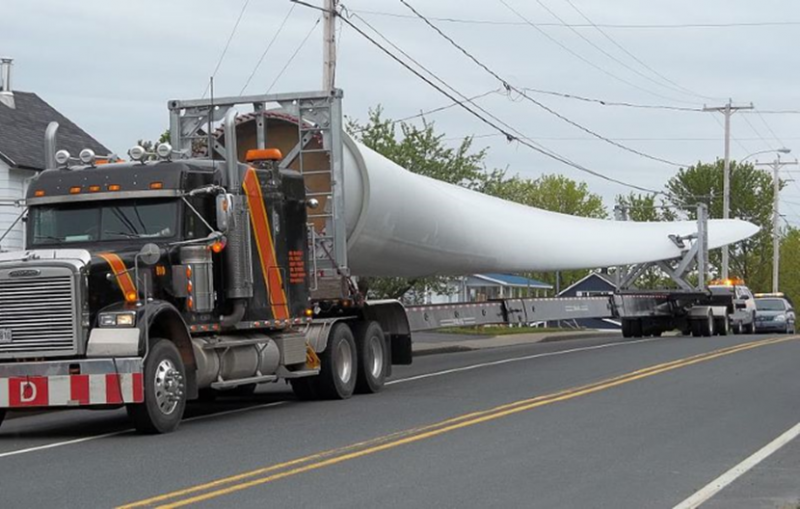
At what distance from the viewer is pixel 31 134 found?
34.8m

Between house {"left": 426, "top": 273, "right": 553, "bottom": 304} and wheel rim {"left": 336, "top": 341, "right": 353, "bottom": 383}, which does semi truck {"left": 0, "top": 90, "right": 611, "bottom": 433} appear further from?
house {"left": 426, "top": 273, "right": 553, "bottom": 304}

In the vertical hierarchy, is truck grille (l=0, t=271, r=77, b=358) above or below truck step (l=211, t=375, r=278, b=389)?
above

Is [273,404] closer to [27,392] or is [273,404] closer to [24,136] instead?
[27,392]

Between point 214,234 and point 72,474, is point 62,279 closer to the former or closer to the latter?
point 214,234

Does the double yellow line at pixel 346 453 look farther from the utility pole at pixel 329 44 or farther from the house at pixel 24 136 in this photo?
the house at pixel 24 136

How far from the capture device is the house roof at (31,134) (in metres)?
32.2

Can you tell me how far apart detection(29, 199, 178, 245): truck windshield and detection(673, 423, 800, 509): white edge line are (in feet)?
22.4

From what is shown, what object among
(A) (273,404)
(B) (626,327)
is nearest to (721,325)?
(B) (626,327)

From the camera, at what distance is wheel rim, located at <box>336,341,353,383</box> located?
60.4ft

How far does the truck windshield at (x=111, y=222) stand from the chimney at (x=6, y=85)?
2216 cm

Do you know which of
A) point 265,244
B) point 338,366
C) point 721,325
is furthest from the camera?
point 721,325

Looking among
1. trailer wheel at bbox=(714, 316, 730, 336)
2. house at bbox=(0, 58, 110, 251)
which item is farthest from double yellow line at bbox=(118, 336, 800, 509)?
trailer wheel at bbox=(714, 316, 730, 336)

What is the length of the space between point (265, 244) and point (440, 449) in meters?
5.15

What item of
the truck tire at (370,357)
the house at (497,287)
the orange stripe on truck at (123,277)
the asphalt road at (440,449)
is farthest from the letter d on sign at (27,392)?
the house at (497,287)
